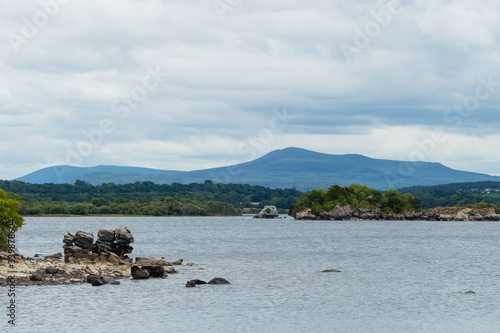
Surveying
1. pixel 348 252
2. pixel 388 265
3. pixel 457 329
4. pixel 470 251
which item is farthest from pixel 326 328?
pixel 470 251

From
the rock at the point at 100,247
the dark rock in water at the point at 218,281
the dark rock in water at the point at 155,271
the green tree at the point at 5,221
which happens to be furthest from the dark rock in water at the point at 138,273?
the green tree at the point at 5,221

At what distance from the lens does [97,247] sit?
266 feet

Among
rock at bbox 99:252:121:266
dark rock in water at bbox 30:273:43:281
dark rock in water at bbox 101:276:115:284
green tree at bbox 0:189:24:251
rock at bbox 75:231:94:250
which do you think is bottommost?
dark rock in water at bbox 101:276:115:284

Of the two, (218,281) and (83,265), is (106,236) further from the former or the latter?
(218,281)

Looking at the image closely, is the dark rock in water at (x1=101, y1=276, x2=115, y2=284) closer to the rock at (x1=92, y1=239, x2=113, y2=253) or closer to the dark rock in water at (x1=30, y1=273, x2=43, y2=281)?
the dark rock in water at (x1=30, y1=273, x2=43, y2=281)

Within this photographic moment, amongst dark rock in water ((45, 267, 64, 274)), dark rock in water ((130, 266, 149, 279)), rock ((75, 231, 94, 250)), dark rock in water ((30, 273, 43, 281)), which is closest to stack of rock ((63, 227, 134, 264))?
rock ((75, 231, 94, 250))

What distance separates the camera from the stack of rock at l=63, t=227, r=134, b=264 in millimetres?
78188

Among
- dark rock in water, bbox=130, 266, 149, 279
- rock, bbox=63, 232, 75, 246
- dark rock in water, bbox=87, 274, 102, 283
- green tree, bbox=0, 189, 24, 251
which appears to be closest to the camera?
dark rock in water, bbox=87, 274, 102, 283

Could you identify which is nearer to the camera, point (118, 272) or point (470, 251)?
point (118, 272)

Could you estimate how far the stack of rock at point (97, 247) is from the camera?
7819 centimetres

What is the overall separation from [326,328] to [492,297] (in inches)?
888

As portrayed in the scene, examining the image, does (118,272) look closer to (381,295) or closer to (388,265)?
(381,295)

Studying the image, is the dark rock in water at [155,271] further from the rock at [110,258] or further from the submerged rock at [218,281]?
the rock at [110,258]

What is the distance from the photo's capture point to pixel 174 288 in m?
63.2
